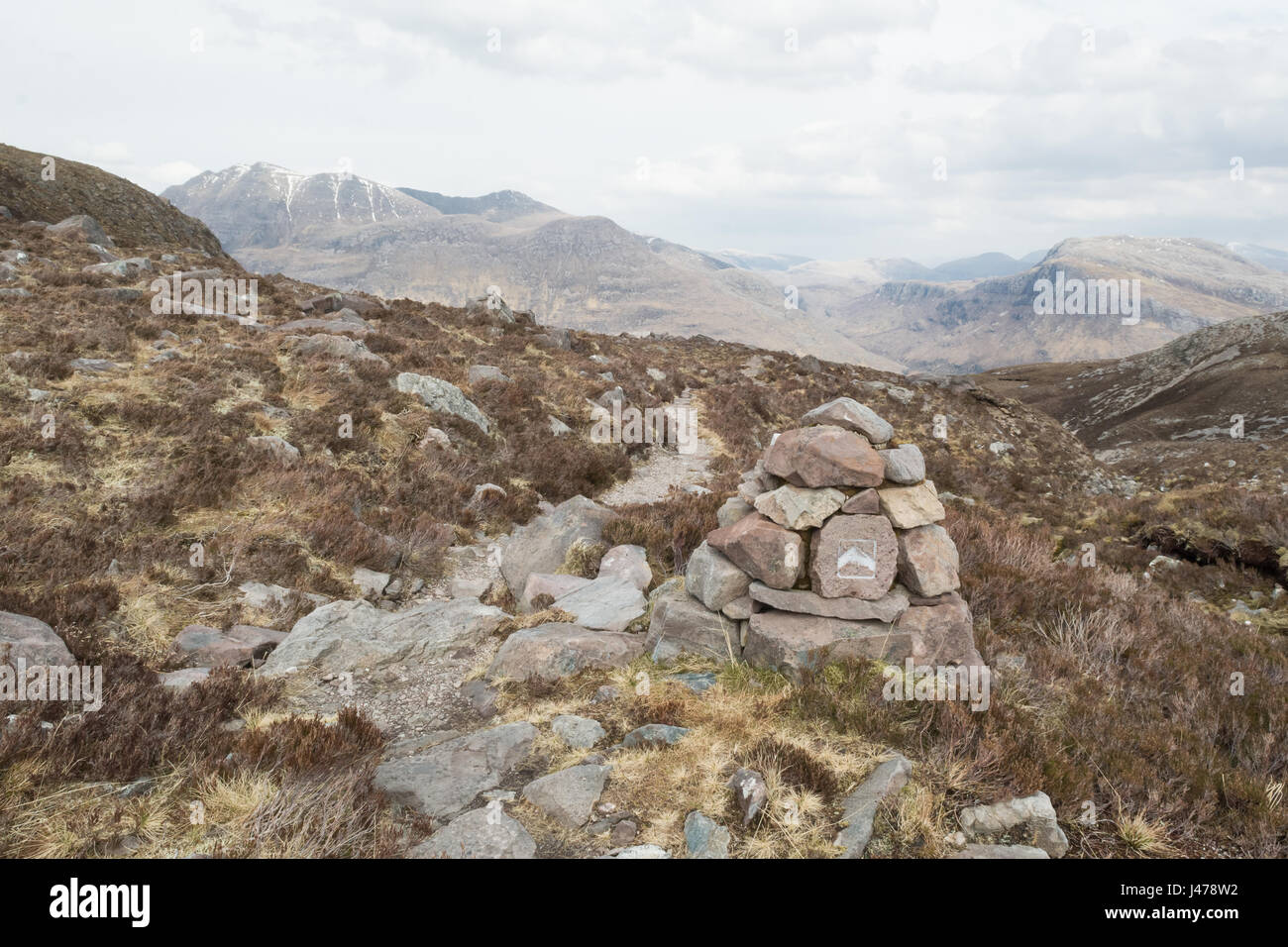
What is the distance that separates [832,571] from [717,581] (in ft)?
4.00

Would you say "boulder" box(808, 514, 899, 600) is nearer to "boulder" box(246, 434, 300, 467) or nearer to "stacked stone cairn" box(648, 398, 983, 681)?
"stacked stone cairn" box(648, 398, 983, 681)

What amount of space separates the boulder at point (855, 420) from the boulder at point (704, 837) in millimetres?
4274

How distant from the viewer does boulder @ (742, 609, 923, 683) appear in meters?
5.97

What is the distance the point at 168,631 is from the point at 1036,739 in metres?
8.71

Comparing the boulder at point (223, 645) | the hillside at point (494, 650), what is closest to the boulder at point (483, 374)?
the hillside at point (494, 650)

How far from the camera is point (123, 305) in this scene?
1794cm

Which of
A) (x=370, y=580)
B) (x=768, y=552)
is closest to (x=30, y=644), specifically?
(x=370, y=580)

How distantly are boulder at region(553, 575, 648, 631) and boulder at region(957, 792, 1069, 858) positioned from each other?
4327 mm

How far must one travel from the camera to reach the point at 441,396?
16.4 meters

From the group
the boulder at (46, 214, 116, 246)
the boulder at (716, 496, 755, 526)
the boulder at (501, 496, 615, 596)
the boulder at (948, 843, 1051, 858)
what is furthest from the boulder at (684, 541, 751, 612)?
the boulder at (46, 214, 116, 246)

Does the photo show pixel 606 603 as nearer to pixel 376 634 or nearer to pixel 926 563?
pixel 376 634

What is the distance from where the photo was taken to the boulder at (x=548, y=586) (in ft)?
29.3

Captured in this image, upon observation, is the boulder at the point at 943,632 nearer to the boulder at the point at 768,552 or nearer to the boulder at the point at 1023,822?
the boulder at the point at 768,552

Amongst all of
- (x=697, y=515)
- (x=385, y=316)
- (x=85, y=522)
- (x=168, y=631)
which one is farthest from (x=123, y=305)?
(x=697, y=515)
